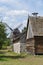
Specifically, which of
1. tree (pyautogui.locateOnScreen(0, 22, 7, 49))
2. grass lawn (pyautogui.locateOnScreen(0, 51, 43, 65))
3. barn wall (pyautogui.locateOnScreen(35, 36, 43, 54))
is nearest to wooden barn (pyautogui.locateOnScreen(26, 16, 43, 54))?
barn wall (pyautogui.locateOnScreen(35, 36, 43, 54))

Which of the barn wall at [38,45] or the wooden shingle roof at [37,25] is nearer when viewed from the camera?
the barn wall at [38,45]

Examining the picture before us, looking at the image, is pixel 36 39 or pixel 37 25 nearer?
pixel 36 39

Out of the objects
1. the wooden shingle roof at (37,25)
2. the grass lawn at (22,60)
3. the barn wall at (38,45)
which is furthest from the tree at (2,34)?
the grass lawn at (22,60)

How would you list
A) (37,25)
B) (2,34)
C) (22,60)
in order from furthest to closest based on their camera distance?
(37,25), (2,34), (22,60)

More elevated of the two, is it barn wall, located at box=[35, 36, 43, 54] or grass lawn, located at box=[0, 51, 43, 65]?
barn wall, located at box=[35, 36, 43, 54]

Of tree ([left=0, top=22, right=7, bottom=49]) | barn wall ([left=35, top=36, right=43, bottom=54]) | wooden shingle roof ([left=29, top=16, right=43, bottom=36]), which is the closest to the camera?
tree ([left=0, top=22, right=7, bottom=49])

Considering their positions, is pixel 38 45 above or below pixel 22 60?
above

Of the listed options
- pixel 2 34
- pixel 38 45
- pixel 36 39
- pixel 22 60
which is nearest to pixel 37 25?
pixel 36 39

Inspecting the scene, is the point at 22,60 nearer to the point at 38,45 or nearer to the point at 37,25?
the point at 38,45

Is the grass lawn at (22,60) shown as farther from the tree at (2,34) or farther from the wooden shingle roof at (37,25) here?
the wooden shingle roof at (37,25)

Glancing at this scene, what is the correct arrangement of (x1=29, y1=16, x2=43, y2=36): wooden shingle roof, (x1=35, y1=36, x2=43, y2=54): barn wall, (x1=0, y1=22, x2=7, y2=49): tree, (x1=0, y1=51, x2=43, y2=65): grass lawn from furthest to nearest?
(x1=29, y1=16, x2=43, y2=36): wooden shingle roof, (x1=35, y1=36, x2=43, y2=54): barn wall, (x1=0, y1=22, x2=7, y2=49): tree, (x1=0, y1=51, x2=43, y2=65): grass lawn

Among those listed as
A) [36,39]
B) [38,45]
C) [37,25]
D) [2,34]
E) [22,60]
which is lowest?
[22,60]

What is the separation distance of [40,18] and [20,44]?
29.6 ft

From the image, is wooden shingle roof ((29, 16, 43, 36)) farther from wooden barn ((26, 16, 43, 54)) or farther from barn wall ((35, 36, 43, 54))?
barn wall ((35, 36, 43, 54))
